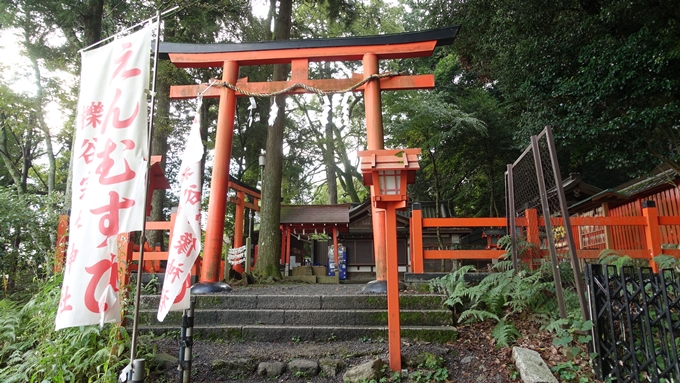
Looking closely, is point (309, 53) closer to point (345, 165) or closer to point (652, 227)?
point (652, 227)

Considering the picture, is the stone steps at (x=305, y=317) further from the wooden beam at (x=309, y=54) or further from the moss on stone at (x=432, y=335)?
the wooden beam at (x=309, y=54)

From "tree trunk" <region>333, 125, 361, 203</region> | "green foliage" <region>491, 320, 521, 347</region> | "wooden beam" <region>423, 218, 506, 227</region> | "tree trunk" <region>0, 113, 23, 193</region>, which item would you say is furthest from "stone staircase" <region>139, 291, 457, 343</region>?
"tree trunk" <region>333, 125, 361, 203</region>

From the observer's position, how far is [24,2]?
9203 mm

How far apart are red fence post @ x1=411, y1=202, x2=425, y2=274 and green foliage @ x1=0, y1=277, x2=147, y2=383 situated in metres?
4.28

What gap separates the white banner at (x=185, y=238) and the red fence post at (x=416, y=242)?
3.76 m

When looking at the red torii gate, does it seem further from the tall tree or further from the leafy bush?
the leafy bush

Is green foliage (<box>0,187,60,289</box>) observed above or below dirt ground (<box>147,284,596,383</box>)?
above

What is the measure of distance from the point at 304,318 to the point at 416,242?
2517 mm

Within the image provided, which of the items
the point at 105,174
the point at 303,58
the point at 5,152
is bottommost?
the point at 105,174

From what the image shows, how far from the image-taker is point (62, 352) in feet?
11.3

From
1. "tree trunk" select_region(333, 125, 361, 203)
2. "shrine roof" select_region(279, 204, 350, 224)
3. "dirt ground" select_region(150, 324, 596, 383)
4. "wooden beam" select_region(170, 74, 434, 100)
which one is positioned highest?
"tree trunk" select_region(333, 125, 361, 203)

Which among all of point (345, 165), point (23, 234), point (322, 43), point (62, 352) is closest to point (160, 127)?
point (23, 234)

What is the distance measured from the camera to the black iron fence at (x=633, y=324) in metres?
2.74

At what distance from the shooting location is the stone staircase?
189 inches
